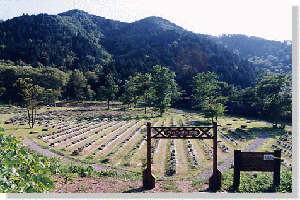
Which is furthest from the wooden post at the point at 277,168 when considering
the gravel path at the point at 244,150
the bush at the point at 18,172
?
the bush at the point at 18,172

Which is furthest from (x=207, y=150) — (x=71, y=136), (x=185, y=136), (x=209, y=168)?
(x=71, y=136)

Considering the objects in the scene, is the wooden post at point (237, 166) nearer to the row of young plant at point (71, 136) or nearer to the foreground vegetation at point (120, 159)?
the foreground vegetation at point (120, 159)

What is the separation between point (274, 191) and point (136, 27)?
119106 millimetres

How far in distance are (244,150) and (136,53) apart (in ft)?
212

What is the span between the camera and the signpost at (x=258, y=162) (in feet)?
20.4

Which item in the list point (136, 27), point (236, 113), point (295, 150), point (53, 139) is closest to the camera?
point (295, 150)

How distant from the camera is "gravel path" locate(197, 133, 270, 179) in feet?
31.3

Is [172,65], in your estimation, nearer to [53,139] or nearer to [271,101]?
[271,101]

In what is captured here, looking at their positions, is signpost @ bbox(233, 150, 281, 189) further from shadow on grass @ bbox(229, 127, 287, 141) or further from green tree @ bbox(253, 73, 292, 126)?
green tree @ bbox(253, 73, 292, 126)

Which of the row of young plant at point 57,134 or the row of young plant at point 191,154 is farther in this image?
the row of young plant at point 57,134

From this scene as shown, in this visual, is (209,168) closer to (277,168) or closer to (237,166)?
(237,166)

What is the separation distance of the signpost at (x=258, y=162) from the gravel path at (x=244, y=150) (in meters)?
2.84

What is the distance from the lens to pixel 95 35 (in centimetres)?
10569

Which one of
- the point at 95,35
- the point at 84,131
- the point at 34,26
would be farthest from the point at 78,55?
the point at 84,131
